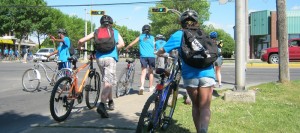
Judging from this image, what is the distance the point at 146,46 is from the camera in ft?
28.5

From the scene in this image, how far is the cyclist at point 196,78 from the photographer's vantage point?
167 inches

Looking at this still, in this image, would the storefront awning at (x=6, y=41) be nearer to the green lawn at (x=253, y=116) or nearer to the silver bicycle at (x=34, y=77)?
the silver bicycle at (x=34, y=77)

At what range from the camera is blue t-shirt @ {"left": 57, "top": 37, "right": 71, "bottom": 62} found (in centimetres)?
936

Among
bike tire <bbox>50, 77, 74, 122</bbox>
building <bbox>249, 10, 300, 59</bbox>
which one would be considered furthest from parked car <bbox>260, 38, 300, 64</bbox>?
building <bbox>249, 10, 300, 59</bbox>

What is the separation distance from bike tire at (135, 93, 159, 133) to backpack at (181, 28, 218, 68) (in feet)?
2.03

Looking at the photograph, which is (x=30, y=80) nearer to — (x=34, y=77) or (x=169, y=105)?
(x=34, y=77)

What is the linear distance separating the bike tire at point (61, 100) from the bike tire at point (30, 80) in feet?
15.2

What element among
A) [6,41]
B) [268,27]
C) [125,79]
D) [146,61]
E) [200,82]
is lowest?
[125,79]

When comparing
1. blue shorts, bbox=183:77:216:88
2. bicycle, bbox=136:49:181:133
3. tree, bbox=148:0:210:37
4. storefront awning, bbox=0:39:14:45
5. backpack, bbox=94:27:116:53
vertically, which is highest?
tree, bbox=148:0:210:37

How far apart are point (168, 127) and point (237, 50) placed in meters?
3.21

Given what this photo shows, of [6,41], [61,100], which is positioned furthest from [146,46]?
[6,41]

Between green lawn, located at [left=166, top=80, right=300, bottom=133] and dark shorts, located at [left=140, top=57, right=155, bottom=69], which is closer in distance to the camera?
green lawn, located at [left=166, top=80, right=300, bottom=133]

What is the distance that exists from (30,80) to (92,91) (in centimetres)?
427

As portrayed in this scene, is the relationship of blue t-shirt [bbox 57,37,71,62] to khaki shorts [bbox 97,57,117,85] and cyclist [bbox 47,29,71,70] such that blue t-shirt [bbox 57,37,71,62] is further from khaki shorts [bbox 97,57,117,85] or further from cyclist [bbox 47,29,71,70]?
khaki shorts [bbox 97,57,117,85]
